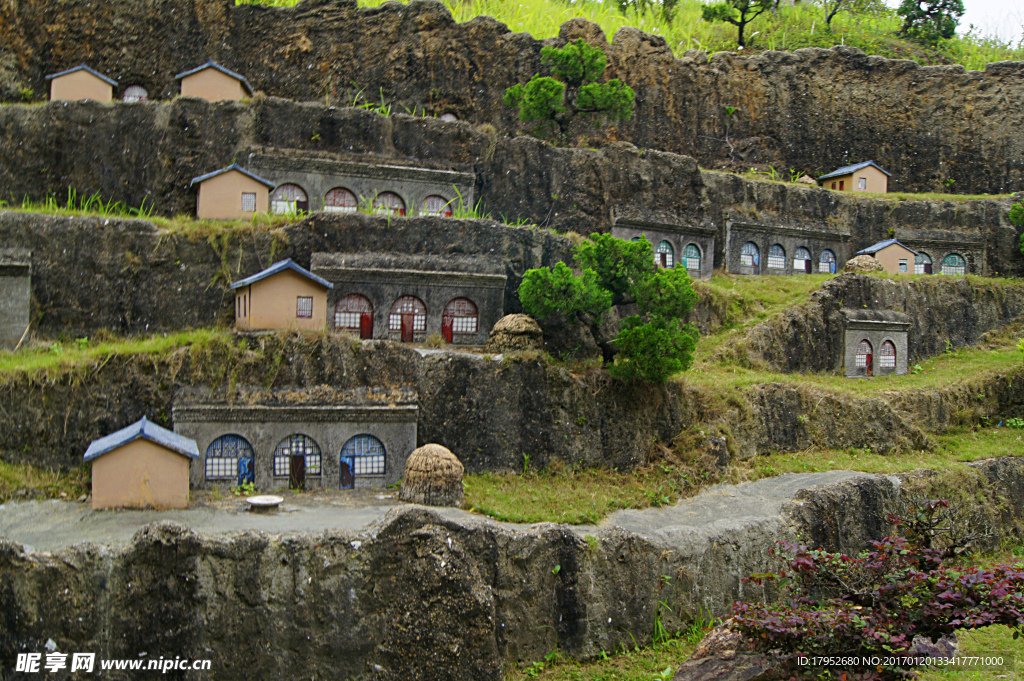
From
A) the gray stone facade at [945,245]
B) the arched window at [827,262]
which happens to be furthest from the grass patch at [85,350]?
the gray stone facade at [945,245]

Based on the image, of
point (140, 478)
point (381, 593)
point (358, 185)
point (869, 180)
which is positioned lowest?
point (381, 593)

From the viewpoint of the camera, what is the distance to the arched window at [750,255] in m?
36.4

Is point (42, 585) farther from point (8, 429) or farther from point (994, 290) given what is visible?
point (994, 290)

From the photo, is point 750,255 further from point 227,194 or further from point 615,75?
point 227,194

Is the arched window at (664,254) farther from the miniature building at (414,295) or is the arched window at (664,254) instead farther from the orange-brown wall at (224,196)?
the orange-brown wall at (224,196)

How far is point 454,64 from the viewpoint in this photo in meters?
37.6

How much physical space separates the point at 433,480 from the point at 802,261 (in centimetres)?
2439

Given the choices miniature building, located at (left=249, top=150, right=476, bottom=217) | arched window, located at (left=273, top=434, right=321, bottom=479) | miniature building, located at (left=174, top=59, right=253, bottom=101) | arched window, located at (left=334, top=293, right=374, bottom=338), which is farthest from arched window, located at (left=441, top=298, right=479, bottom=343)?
miniature building, located at (left=174, top=59, right=253, bottom=101)

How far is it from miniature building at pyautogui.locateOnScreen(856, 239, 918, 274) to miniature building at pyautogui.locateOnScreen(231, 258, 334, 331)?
25.0 meters

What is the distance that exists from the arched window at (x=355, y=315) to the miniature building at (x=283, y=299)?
1478 millimetres

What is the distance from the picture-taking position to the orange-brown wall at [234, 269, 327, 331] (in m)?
23.5

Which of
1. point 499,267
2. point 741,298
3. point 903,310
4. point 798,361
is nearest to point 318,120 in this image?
point 499,267

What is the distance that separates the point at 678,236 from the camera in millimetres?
34688

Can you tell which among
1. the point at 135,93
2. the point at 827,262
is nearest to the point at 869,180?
the point at 827,262
